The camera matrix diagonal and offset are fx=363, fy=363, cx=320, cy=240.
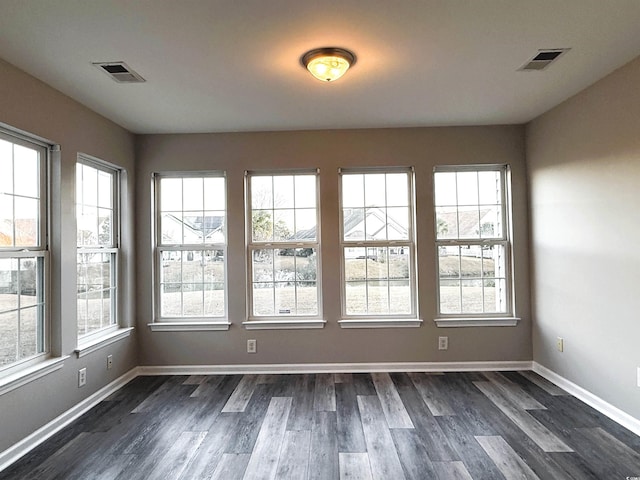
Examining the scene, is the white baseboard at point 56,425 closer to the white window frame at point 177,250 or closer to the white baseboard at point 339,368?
the white baseboard at point 339,368

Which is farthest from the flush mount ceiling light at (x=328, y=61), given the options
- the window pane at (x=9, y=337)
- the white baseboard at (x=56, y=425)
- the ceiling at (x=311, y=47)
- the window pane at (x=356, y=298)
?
the white baseboard at (x=56, y=425)

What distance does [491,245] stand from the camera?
387 cm

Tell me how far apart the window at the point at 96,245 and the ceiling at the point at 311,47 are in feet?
2.13

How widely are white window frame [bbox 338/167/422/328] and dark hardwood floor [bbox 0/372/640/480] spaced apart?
22.7 inches

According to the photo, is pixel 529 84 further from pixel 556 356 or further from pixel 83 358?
pixel 83 358

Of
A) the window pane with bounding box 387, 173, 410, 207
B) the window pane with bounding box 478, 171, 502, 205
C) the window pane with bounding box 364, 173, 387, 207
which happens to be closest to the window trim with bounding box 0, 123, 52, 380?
the window pane with bounding box 364, 173, 387, 207

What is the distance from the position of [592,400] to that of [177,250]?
13.2 ft

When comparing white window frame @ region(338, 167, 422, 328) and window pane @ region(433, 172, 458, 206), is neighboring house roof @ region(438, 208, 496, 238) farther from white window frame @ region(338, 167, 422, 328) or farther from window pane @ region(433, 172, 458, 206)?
white window frame @ region(338, 167, 422, 328)

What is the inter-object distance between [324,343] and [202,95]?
2.60m

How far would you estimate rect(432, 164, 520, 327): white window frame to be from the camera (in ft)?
12.3

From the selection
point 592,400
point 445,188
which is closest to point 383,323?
point 445,188

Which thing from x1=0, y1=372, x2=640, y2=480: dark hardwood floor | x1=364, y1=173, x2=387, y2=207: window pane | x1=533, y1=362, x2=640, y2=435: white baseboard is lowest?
x1=0, y1=372, x2=640, y2=480: dark hardwood floor

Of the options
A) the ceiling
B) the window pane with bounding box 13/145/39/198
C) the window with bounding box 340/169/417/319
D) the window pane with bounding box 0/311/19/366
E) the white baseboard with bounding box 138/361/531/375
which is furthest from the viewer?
the window with bounding box 340/169/417/319

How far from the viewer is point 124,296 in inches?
146
